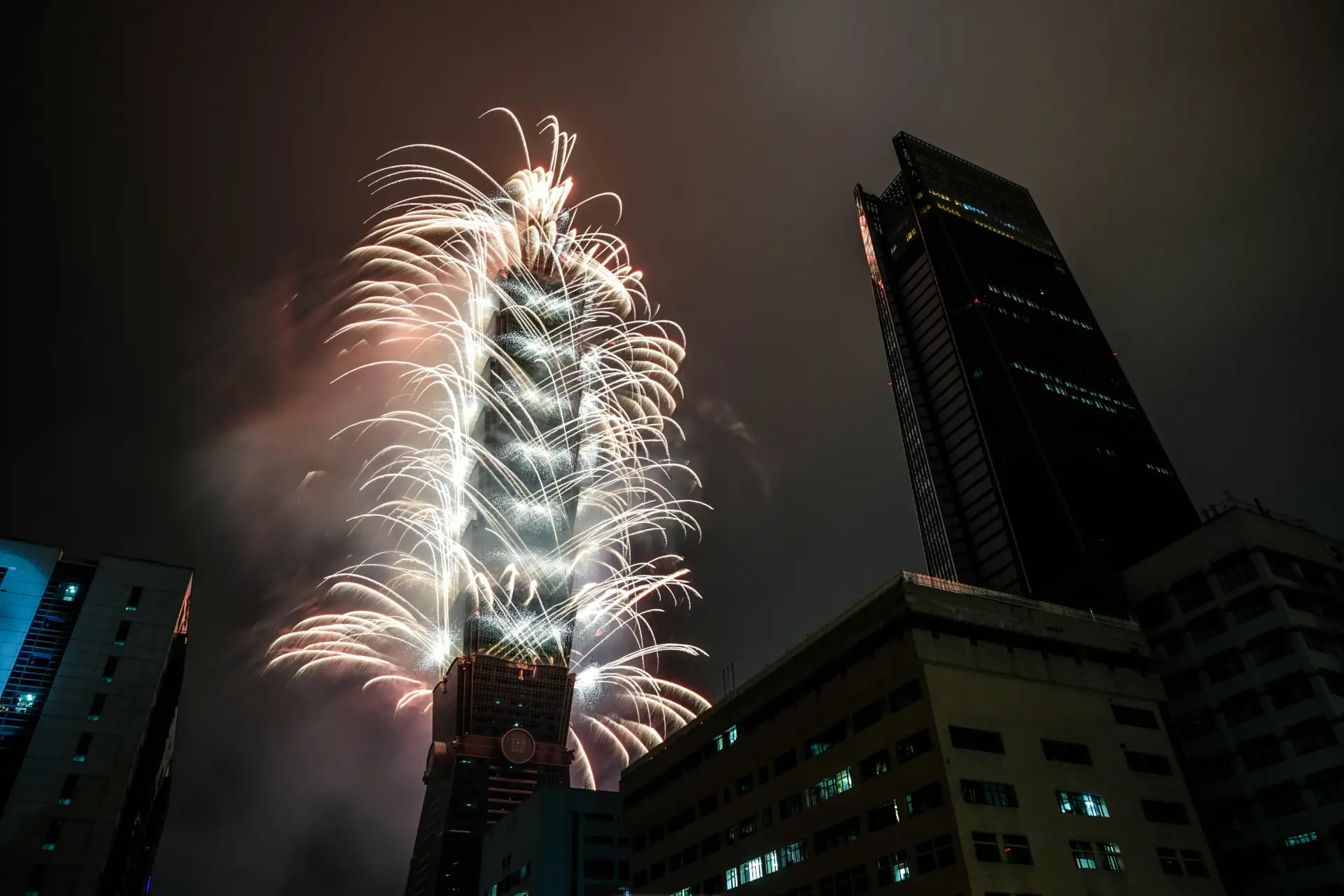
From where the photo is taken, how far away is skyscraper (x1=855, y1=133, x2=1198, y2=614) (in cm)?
11200

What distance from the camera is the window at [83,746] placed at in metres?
81.2

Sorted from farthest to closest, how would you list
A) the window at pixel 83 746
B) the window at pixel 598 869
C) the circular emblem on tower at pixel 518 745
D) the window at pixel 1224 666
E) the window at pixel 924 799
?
the circular emblem on tower at pixel 518 745 < the window at pixel 598 869 < the window at pixel 83 746 < the window at pixel 1224 666 < the window at pixel 924 799

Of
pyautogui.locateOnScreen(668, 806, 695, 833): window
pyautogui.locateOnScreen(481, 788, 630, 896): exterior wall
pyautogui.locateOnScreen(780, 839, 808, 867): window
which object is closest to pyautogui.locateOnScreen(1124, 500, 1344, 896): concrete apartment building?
pyautogui.locateOnScreen(780, 839, 808, 867): window

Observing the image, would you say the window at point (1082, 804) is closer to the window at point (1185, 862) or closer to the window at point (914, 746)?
the window at point (1185, 862)

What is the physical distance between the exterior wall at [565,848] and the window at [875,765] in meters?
46.0

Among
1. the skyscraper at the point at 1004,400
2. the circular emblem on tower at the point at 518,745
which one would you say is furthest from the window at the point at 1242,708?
the circular emblem on tower at the point at 518,745

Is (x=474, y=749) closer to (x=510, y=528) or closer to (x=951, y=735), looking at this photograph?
(x=510, y=528)

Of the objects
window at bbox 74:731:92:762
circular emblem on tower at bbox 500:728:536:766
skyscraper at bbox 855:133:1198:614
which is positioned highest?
skyscraper at bbox 855:133:1198:614

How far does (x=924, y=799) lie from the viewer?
2098 inches

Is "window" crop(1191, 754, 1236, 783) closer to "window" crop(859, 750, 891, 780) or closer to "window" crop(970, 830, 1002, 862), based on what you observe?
"window" crop(970, 830, 1002, 862)

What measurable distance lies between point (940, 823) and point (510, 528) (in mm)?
89661

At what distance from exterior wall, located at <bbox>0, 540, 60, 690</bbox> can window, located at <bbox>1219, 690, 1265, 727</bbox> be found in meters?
110

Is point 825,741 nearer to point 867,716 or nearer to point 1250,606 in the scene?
point 867,716

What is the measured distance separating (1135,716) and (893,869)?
960 inches
